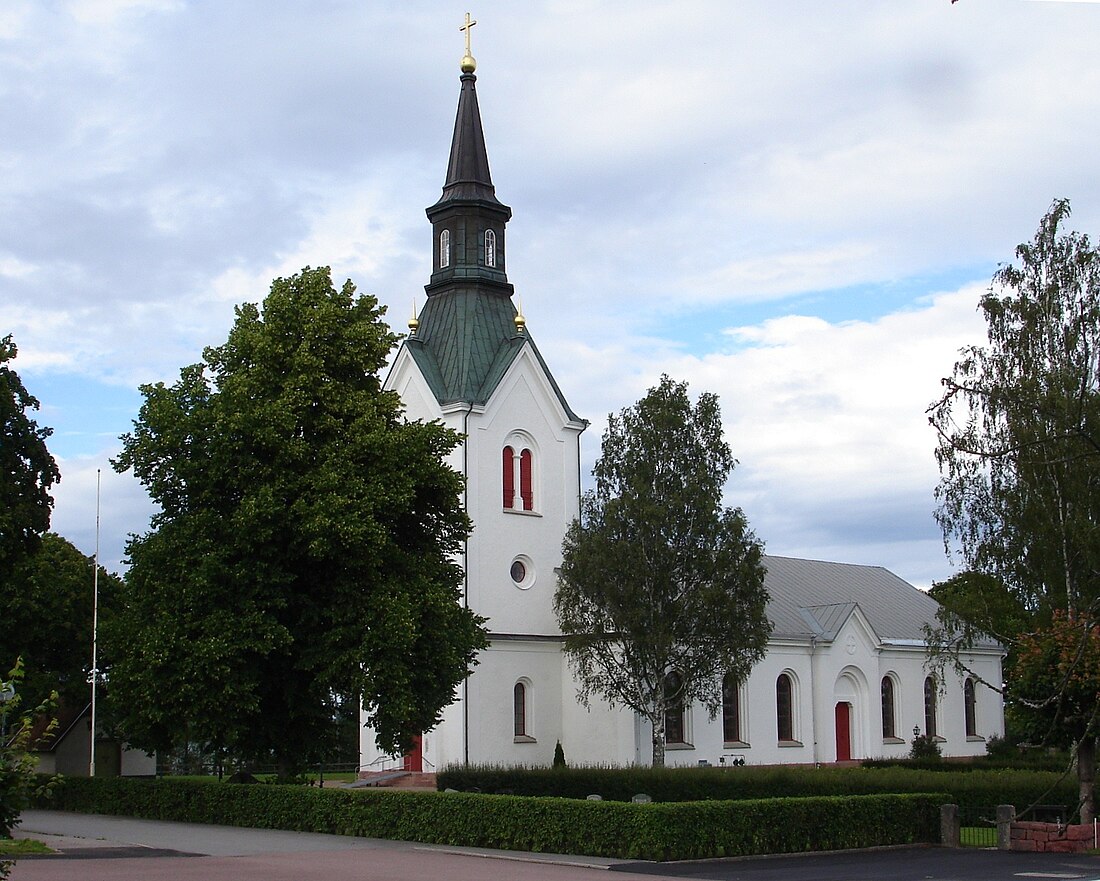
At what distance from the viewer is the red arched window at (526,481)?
42812mm

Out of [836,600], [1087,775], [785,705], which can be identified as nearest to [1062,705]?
[1087,775]

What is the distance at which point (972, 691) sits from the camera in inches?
2250

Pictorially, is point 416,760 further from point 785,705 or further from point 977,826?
point 977,826

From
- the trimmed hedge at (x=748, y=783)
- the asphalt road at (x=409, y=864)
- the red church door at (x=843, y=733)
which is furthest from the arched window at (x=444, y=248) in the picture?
the asphalt road at (x=409, y=864)

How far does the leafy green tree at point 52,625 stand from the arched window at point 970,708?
3707cm

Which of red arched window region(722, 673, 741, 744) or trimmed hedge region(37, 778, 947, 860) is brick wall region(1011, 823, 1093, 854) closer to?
trimmed hedge region(37, 778, 947, 860)

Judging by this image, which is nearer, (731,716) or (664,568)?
(664,568)

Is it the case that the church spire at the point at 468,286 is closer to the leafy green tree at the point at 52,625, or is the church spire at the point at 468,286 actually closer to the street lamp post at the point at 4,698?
the leafy green tree at the point at 52,625

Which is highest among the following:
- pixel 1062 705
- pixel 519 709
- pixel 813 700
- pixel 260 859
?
pixel 1062 705

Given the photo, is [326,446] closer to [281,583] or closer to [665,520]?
[281,583]

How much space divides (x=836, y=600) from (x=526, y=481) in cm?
1939

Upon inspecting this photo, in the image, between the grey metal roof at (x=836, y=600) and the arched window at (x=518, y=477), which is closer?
the arched window at (x=518, y=477)

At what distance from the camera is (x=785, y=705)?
48562 millimetres

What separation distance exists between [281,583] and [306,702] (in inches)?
121
